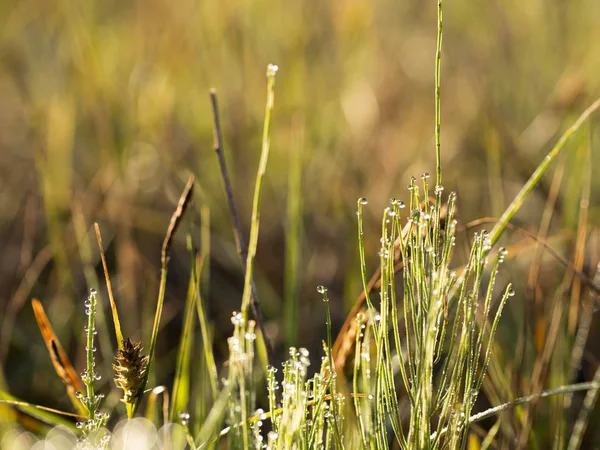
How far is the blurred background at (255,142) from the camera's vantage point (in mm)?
1620

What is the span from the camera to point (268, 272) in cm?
195

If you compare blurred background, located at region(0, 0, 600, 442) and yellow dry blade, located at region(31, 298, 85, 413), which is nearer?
yellow dry blade, located at region(31, 298, 85, 413)

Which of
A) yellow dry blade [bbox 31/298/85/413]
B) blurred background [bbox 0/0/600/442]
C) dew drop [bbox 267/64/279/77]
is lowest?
yellow dry blade [bbox 31/298/85/413]

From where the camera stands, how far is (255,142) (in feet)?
7.73

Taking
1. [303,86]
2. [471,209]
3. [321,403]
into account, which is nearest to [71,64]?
[303,86]

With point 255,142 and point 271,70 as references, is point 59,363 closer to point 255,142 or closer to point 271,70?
point 271,70

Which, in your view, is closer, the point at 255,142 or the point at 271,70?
the point at 271,70

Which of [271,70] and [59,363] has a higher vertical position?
[271,70]

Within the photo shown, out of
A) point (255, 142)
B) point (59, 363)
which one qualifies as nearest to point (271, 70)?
point (59, 363)

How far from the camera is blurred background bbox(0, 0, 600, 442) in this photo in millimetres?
1620

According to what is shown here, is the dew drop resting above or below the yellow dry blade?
above

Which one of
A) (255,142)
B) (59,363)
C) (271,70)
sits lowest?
(59,363)

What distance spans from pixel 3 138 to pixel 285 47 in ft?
3.53

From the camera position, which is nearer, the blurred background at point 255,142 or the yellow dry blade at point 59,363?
the yellow dry blade at point 59,363
